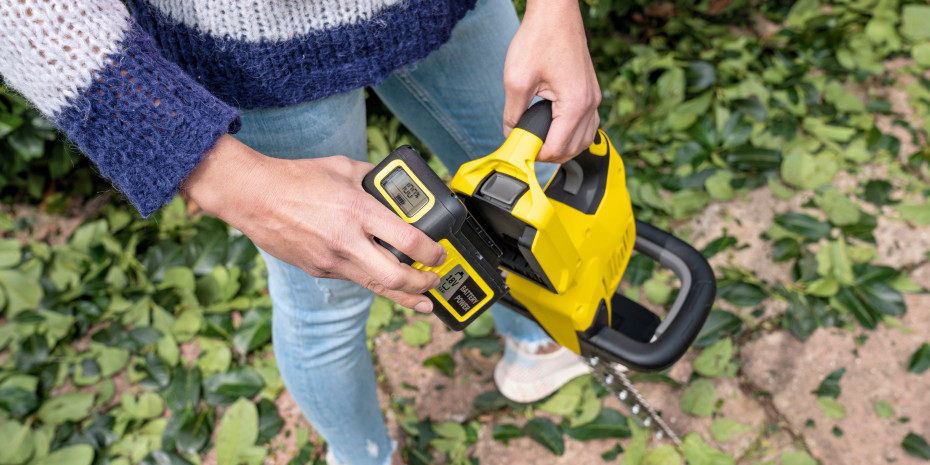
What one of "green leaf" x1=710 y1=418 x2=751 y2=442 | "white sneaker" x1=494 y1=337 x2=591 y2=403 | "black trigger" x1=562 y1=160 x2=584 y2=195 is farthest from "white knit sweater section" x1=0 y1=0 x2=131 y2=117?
"green leaf" x1=710 y1=418 x2=751 y2=442

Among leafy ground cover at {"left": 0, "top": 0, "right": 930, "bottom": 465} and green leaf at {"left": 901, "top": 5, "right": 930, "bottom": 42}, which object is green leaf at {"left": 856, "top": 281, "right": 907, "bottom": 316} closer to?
leafy ground cover at {"left": 0, "top": 0, "right": 930, "bottom": 465}

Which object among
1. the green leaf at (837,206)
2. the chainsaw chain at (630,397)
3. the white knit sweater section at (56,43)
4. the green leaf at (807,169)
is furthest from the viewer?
the green leaf at (807,169)

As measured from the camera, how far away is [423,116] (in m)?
1.17

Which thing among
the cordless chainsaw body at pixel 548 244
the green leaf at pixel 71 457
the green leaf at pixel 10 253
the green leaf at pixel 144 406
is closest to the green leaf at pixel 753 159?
the cordless chainsaw body at pixel 548 244

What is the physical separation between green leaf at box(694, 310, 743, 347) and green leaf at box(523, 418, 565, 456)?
456 mm

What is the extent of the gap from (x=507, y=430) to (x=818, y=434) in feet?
2.53

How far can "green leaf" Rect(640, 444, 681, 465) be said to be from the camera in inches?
59.9


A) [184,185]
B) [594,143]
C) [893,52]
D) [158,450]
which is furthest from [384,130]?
[893,52]

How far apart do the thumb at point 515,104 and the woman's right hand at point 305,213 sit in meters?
0.28

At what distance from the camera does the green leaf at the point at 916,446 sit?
1.47 meters

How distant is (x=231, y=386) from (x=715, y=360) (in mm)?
1381

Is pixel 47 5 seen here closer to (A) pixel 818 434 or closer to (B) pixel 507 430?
(B) pixel 507 430

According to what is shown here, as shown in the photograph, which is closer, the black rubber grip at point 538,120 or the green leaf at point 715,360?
the black rubber grip at point 538,120

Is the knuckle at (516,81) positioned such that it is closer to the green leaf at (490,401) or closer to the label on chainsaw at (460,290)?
the label on chainsaw at (460,290)
